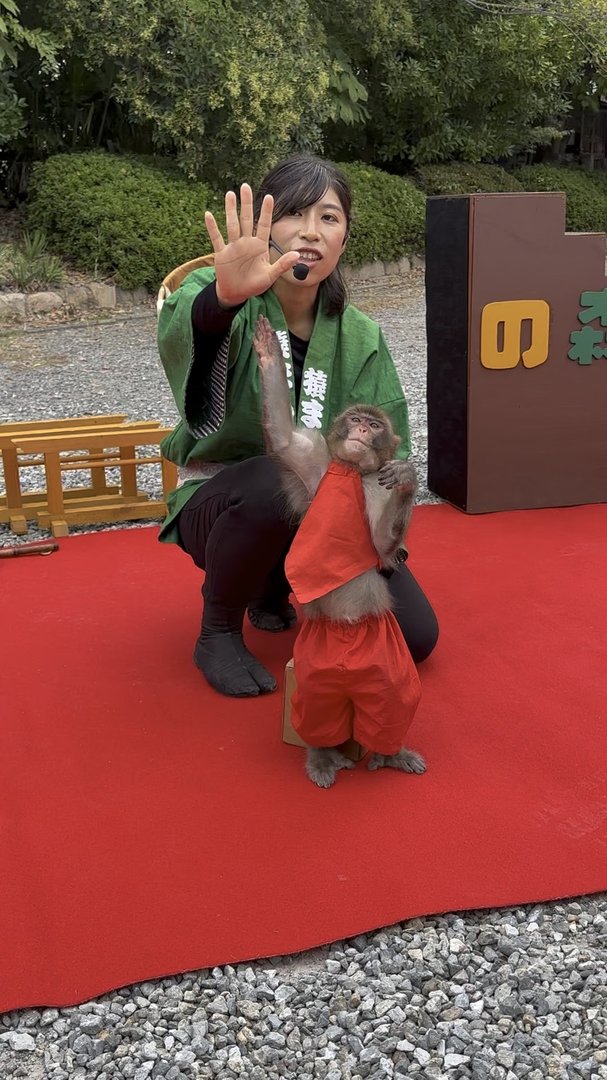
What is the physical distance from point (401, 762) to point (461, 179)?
399 inches

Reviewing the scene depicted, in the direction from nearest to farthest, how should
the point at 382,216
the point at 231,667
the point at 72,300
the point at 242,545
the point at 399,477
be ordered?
the point at 399,477, the point at 242,545, the point at 231,667, the point at 72,300, the point at 382,216

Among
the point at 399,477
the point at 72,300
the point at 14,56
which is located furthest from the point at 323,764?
the point at 14,56

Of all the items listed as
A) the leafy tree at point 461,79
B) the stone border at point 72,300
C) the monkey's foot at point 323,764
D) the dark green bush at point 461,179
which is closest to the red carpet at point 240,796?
the monkey's foot at point 323,764

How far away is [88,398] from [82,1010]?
494 cm

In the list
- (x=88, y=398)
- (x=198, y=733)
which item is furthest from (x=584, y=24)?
(x=198, y=733)

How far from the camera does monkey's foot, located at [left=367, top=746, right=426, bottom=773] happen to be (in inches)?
Result: 85.8

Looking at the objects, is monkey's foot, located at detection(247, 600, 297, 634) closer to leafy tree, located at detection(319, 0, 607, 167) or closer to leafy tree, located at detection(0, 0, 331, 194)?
leafy tree, located at detection(0, 0, 331, 194)

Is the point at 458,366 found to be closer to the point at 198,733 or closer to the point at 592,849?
the point at 198,733

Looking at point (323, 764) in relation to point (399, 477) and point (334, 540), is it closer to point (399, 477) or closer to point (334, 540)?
point (334, 540)

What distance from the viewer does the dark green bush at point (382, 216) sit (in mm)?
9555

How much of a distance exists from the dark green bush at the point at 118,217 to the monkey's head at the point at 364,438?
6602 millimetres

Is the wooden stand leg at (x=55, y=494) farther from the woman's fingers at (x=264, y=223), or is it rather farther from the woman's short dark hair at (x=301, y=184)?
the woman's fingers at (x=264, y=223)

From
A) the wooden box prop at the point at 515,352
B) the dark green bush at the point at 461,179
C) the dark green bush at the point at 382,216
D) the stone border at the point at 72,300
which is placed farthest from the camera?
the dark green bush at the point at 461,179

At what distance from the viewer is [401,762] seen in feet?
7.18
